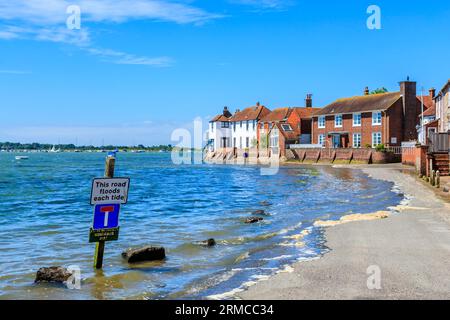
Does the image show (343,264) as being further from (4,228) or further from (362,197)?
(362,197)

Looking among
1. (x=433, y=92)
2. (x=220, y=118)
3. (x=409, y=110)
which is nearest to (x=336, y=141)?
(x=409, y=110)

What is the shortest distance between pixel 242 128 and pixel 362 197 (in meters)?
77.4

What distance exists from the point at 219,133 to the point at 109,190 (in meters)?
103

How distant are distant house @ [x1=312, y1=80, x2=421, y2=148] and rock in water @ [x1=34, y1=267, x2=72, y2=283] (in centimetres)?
6341

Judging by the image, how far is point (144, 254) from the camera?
1445 cm

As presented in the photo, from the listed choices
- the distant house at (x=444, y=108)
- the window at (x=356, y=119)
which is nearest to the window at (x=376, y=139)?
the window at (x=356, y=119)

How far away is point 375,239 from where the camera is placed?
1556 centimetres

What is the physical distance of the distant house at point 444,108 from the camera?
156 ft

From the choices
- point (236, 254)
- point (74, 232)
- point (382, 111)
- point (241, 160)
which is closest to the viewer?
point (236, 254)

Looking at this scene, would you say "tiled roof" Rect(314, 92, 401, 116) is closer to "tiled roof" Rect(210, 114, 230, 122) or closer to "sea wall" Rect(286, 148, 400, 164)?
"sea wall" Rect(286, 148, 400, 164)

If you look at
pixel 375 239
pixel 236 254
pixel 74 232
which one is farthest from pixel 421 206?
pixel 74 232

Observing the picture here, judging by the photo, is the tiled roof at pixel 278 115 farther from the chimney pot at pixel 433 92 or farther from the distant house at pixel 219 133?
the chimney pot at pixel 433 92

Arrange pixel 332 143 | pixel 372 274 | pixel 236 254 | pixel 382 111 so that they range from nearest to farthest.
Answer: pixel 372 274
pixel 236 254
pixel 382 111
pixel 332 143

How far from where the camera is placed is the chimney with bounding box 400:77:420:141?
69.9 m
